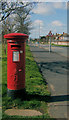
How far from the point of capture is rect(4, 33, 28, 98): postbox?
15.1ft

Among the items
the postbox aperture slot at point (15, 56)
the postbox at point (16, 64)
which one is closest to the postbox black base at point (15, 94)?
the postbox at point (16, 64)

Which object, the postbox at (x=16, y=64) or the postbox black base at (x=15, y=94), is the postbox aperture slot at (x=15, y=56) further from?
the postbox black base at (x=15, y=94)

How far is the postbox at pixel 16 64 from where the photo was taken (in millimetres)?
4590

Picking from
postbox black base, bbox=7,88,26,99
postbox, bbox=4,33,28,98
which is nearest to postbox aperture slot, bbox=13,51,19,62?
postbox, bbox=4,33,28,98

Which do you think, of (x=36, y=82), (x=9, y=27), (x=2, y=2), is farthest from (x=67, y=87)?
(x=9, y=27)

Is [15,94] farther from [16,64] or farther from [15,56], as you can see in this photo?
[15,56]

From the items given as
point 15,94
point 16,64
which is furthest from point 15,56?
point 15,94

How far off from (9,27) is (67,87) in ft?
38.3

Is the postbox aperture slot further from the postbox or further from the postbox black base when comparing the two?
the postbox black base

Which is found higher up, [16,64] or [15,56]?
[15,56]

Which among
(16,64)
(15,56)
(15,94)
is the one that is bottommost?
(15,94)

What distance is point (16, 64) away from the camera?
464cm

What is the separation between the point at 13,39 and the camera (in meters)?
4.57

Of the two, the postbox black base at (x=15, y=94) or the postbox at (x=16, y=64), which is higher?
the postbox at (x=16, y=64)
